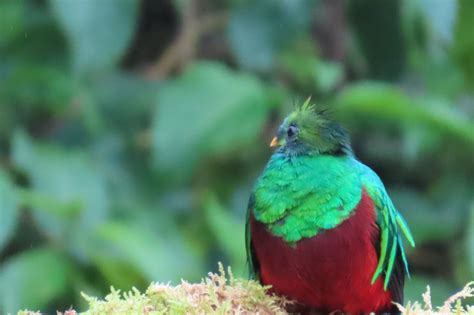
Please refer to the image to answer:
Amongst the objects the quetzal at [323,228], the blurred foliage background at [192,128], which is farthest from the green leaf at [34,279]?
the quetzal at [323,228]

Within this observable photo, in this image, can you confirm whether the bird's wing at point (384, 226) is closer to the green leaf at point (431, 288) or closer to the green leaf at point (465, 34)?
the green leaf at point (431, 288)

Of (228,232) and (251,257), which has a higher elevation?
(228,232)

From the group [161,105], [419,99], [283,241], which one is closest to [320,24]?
[419,99]

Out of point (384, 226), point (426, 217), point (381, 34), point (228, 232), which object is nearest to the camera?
point (384, 226)

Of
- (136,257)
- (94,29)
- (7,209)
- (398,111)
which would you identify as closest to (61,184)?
(7,209)

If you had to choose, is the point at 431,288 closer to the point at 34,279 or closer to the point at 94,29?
the point at 34,279

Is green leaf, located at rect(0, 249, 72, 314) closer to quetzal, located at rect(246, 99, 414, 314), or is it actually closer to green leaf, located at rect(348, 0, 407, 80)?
green leaf, located at rect(348, 0, 407, 80)

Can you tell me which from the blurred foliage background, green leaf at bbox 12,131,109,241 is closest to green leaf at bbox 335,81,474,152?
the blurred foliage background
